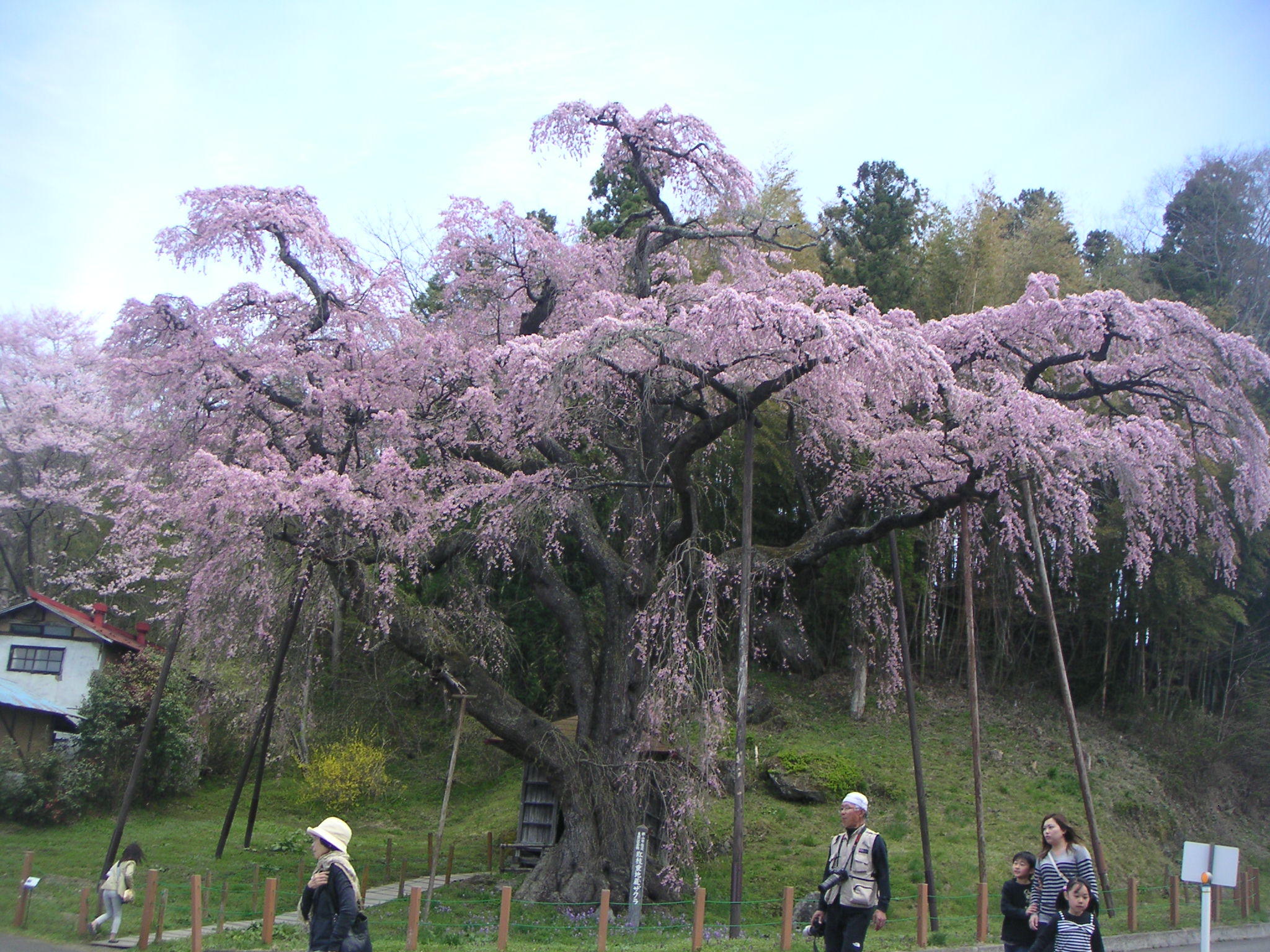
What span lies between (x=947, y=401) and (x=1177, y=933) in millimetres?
8132

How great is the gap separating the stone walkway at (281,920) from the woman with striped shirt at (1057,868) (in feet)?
26.5

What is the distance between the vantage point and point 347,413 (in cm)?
1433

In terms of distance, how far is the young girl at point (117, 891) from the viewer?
445 inches

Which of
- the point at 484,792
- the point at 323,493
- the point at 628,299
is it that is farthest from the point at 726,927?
the point at 484,792

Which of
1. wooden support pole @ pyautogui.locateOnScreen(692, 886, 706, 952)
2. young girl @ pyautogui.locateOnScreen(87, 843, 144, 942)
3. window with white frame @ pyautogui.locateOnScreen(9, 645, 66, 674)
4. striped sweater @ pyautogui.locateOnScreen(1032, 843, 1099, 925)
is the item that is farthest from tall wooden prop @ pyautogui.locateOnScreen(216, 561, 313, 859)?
striped sweater @ pyautogui.locateOnScreen(1032, 843, 1099, 925)

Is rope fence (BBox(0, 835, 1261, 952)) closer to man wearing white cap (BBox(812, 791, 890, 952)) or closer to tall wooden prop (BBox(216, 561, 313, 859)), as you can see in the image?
tall wooden prop (BBox(216, 561, 313, 859))

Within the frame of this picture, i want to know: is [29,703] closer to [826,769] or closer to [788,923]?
[826,769]

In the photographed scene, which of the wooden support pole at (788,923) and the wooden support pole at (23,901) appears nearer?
the wooden support pole at (788,923)

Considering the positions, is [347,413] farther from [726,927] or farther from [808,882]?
[808,882]

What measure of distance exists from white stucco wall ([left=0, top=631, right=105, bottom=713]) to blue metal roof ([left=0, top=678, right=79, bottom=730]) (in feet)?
1.10

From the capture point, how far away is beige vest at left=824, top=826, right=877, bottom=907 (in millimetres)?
6289

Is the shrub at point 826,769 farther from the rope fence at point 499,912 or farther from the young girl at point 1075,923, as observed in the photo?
the young girl at point 1075,923

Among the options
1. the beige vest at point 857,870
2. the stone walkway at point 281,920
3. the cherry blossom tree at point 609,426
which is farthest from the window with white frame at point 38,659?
the beige vest at point 857,870

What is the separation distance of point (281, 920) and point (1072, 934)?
35.8ft
